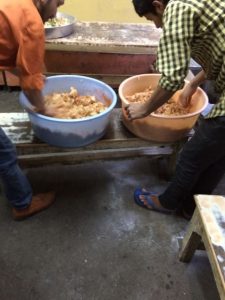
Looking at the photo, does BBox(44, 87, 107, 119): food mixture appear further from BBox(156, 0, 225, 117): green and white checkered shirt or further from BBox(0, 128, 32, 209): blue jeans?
BBox(156, 0, 225, 117): green and white checkered shirt

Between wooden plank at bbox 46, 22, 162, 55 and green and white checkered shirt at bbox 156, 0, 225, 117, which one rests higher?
green and white checkered shirt at bbox 156, 0, 225, 117

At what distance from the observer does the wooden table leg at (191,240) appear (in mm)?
1343

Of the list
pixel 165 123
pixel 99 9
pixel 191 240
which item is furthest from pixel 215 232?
pixel 99 9

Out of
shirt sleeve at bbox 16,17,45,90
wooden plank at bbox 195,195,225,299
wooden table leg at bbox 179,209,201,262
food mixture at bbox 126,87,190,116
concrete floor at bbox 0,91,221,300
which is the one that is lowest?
concrete floor at bbox 0,91,221,300

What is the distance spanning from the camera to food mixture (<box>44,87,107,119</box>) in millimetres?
1537

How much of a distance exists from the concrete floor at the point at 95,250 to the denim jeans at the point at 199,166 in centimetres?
17

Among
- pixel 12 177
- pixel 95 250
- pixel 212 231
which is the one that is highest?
pixel 212 231

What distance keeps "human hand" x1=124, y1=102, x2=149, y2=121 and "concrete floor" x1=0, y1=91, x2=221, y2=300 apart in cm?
61

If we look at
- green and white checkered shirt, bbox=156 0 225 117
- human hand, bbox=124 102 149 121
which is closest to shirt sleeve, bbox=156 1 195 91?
green and white checkered shirt, bbox=156 0 225 117

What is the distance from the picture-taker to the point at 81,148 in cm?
165

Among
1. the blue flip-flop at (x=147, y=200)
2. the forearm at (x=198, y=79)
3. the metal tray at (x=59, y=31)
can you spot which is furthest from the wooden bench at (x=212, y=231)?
the metal tray at (x=59, y=31)

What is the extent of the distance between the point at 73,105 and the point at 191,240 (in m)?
0.97

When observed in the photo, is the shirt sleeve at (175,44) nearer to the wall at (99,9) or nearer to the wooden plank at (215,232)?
the wooden plank at (215,232)

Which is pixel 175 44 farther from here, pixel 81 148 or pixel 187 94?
pixel 81 148
